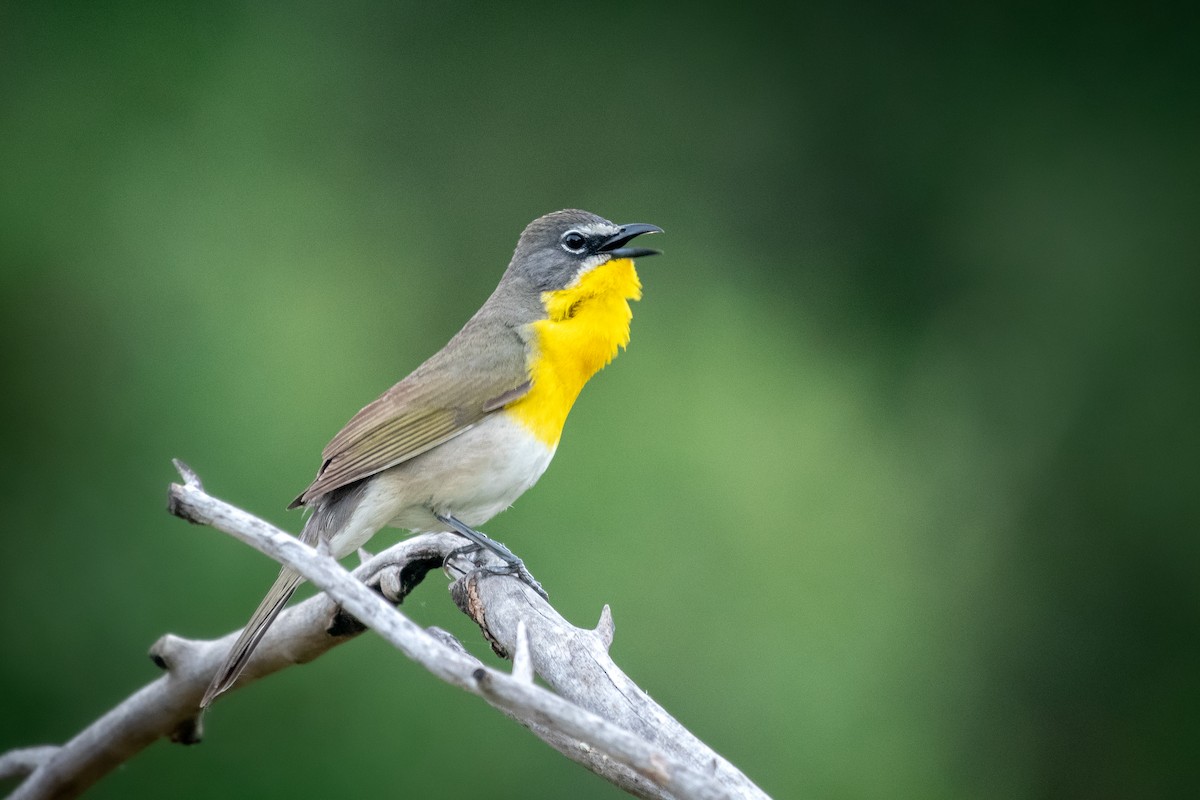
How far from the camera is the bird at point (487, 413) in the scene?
11.7 feet

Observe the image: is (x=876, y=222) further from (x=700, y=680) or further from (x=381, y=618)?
(x=381, y=618)

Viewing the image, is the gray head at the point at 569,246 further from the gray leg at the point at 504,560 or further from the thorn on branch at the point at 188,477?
the thorn on branch at the point at 188,477

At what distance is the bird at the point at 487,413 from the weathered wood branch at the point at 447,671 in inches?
5.6

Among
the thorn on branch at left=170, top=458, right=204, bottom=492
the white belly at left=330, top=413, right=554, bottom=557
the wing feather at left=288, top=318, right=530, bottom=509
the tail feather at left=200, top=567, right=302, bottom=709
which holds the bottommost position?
the tail feather at left=200, top=567, right=302, bottom=709

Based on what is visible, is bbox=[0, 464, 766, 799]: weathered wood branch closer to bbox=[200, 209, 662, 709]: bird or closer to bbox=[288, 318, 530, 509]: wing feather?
bbox=[200, 209, 662, 709]: bird

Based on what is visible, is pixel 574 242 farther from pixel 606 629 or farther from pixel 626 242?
pixel 606 629

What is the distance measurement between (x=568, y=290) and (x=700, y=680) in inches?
72.0

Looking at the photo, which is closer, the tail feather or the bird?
the tail feather

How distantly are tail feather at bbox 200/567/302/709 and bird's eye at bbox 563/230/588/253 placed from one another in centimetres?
133

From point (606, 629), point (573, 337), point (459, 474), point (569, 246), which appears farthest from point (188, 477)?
point (569, 246)

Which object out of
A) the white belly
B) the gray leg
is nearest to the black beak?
the white belly

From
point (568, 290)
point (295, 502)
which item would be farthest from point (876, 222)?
point (295, 502)

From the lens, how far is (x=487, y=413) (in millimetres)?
3672

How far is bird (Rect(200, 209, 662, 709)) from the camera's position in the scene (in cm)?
358
